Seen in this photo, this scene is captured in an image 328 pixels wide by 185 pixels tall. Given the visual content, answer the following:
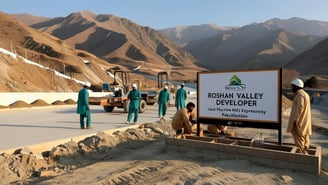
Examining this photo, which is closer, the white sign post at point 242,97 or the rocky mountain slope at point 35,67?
the white sign post at point 242,97

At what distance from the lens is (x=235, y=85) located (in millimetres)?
8570

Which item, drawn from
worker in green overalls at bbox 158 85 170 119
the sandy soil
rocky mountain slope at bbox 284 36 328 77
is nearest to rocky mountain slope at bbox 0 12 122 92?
worker in green overalls at bbox 158 85 170 119

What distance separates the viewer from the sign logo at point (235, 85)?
333 inches

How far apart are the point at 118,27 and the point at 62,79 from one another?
141223 millimetres

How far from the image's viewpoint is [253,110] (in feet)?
27.2

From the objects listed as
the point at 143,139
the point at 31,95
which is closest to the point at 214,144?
the point at 143,139

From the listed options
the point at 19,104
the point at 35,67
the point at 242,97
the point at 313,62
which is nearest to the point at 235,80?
the point at 242,97

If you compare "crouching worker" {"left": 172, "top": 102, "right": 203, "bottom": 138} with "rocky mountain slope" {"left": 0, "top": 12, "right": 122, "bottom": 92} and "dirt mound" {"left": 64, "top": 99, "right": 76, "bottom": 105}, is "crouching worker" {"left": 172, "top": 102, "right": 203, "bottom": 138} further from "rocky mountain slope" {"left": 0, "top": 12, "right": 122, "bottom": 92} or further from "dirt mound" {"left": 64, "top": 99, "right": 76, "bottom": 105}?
"rocky mountain slope" {"left": 0, "top": 12, "right": 122, "bottom": 92}

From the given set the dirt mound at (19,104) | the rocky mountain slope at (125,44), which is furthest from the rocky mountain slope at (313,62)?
the dirt mound at (19,104)

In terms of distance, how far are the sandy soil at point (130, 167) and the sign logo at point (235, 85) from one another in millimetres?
1712

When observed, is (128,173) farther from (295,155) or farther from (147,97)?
(147,97)

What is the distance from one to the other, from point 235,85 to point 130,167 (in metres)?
3.16

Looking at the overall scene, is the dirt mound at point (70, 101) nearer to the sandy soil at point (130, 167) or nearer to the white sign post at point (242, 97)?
the sandy soil at point (130, 167)

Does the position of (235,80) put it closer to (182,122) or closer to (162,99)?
(182,122)
